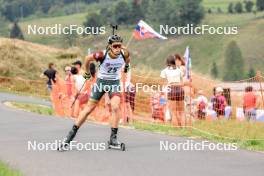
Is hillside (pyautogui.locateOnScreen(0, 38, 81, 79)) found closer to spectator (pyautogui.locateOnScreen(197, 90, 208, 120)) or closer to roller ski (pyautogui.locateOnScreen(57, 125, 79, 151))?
spectator (pyautogui.locateOnScreen(197, 90, 208, 120))

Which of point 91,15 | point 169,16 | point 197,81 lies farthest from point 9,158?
point 169,16

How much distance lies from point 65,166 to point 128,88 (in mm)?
8059

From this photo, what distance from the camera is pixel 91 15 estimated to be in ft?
378

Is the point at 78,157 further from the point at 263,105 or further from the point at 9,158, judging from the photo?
the point at 263,105

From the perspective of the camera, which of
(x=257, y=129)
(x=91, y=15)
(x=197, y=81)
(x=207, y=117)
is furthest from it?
(x=91, y=15)

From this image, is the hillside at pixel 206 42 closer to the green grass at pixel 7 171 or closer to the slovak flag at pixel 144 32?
the slovak flag at pixel 144 32

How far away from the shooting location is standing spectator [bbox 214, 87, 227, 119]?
17016mm

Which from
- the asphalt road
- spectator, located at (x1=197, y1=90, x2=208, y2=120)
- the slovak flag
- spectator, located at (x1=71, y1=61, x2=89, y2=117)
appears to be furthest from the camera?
the slovak flag

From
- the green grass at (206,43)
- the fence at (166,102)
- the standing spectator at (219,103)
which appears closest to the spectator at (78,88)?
the fence at (166,102)

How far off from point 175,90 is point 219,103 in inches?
76.5

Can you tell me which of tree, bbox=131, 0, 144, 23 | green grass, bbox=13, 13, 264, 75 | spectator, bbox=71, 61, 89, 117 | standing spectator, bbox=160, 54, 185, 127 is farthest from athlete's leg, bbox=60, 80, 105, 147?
tree, bbox=131, 0, 144, 23

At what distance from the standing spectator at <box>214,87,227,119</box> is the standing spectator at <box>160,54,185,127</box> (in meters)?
1.31

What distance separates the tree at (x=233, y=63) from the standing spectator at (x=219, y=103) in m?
83.9

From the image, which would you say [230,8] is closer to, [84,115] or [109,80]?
[109,80]
